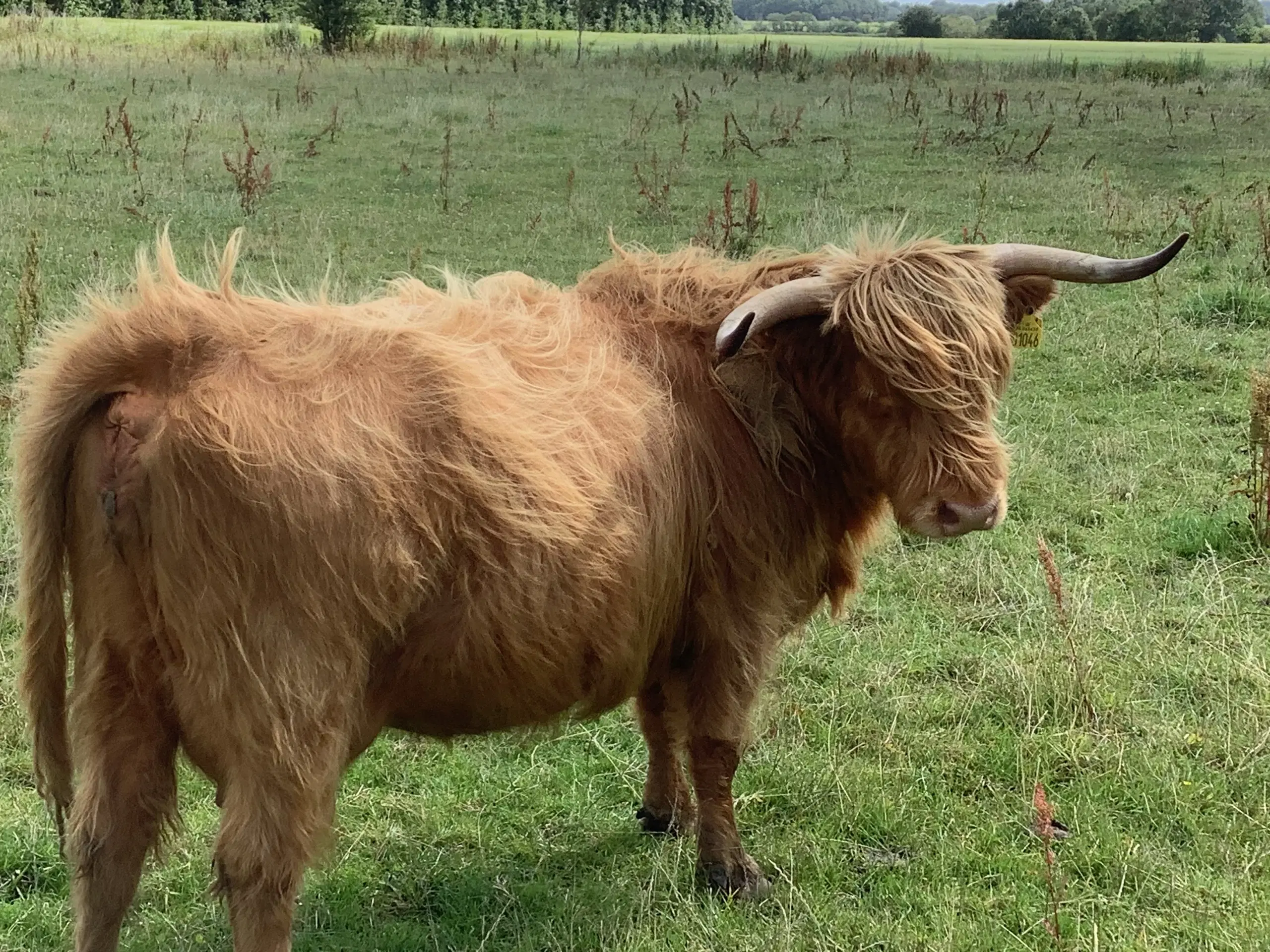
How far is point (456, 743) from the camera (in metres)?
3.70

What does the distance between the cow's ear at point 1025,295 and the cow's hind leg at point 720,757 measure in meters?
1.27

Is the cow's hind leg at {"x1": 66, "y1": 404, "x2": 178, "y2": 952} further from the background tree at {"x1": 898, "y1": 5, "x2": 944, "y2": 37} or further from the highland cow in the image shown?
the background tree at {"x1": 898, "y1": 5, "x2": 944, "y2": 37}

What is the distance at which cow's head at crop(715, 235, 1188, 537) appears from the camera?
2816 mm

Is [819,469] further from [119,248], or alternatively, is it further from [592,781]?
[119,248]

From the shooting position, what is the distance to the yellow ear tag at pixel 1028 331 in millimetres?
3359

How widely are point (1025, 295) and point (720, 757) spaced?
1591 mm

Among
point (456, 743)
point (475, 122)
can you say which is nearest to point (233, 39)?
point (475, 122)

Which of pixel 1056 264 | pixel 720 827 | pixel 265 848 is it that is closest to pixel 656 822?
pixel 720 827

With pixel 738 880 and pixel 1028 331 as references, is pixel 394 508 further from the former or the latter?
pixel 1028 331

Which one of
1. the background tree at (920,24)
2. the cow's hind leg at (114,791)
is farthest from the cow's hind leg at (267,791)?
the background tree at (920,24)

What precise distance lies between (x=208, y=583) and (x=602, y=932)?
4.88 ft

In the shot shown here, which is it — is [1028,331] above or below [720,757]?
above

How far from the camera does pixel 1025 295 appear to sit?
10.5 feet

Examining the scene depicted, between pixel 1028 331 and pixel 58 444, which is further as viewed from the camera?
pixel 1028 331
